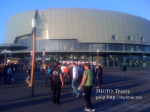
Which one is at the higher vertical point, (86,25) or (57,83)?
(86,25)

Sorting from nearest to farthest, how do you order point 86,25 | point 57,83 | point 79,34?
point 57,83, point 79,34, point 86,25

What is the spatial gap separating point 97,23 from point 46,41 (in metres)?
19.0

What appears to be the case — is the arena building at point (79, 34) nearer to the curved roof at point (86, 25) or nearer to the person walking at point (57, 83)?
the curved roof at point (86, 25)

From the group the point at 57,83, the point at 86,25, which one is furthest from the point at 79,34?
the point at 57,83

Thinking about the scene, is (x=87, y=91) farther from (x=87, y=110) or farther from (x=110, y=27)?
(x=110, y=27)

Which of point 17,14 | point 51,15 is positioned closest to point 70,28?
point 51,15

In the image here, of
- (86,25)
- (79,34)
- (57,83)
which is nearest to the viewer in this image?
(57,83)

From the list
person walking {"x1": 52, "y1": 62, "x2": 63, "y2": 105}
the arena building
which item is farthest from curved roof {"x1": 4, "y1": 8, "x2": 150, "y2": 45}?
person walking {"x1": 52, "y1": 62, "x2": 63, "y2": 105}

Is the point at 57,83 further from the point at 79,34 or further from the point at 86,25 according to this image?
the point at 86,25

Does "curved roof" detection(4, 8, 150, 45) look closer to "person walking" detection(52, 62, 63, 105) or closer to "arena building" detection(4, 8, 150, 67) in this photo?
"arena building" detection(4, 8, 150, 67)

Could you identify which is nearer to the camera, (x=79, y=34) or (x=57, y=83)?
(x=57, y=83)

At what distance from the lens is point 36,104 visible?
6539mm

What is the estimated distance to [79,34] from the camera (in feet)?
167

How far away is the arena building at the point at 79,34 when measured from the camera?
50.8m
